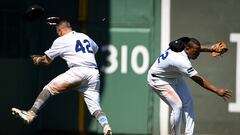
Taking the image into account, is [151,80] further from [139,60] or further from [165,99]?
[139,60]

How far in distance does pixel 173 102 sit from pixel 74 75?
1.31 meters

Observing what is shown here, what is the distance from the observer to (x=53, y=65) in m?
10.9

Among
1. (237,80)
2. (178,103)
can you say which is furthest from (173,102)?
(237,80)

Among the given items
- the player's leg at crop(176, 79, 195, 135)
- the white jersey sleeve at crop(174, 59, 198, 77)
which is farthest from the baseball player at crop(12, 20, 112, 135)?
the white jersey sleeve at crop(174, 59, 198, 77)

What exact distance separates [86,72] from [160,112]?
2.01 metres

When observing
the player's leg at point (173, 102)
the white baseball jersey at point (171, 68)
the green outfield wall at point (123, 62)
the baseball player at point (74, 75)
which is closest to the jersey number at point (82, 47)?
the baseball player at point (74, 75)

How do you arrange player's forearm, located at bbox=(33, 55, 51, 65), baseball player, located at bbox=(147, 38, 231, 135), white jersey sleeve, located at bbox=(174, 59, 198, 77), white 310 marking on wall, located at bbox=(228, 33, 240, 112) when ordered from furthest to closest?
white 310 marking on wall, located at bbox=(228, 33, 240, 112), player's forearm, located at bbox=(33, 55, 51, 65), baseball player, located at bbox=(147, 38, 231, 135), white jersey sleeve, located at bbox=(174, 59, 198, 77)

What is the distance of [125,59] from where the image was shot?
10.9 metres

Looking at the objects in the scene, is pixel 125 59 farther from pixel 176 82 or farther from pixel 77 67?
pixel 77 67

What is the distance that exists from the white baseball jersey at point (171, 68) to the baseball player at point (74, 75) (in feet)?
2.69

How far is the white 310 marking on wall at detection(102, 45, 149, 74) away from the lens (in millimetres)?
10836

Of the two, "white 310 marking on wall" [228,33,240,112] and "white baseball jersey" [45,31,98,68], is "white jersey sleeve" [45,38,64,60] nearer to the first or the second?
"white baseball jersey" [45,31,98,68]

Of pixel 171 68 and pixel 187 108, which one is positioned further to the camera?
pixel 187 108

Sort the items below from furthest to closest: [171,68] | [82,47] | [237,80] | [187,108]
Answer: [237,80] → [187,108] → [82,47] → [171,68]
